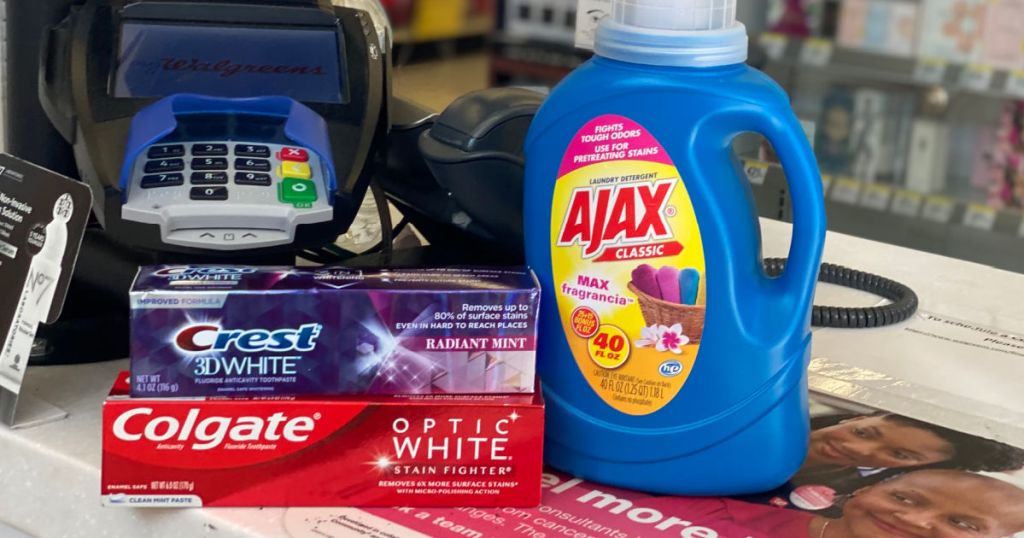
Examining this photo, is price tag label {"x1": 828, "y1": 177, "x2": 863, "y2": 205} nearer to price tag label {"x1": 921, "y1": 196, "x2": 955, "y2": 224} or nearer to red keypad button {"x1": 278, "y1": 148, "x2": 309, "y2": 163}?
price tag label {"x1": 921, "y1": 196, "x2": 955, "y2": 224}

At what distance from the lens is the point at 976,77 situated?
2.42 meters

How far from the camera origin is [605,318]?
648 mm

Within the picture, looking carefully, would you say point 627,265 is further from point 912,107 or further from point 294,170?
point 912,107

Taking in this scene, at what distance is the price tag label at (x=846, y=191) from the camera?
8.67ft

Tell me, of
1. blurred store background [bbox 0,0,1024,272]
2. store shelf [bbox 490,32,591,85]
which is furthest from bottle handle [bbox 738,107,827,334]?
store shelf [bbox 490,32,591,85]

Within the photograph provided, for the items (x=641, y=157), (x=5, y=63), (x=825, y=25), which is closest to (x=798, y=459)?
(x=641, y=157)

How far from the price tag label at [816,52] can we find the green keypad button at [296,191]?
2071 millimetres

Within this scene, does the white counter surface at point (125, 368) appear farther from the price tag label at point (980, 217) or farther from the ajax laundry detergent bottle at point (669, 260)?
the price tag label at point (980, 217)

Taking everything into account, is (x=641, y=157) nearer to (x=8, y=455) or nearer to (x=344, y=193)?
(x=344, y=193)

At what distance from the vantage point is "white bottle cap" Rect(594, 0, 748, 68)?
625 millimetres

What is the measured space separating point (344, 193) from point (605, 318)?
191 mm

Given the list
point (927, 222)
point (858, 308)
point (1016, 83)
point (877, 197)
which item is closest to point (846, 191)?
point (877, 197)

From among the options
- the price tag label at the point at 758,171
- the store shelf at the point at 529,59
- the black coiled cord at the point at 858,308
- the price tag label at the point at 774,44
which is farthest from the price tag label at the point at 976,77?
the black coiled cord at the point at 858,308

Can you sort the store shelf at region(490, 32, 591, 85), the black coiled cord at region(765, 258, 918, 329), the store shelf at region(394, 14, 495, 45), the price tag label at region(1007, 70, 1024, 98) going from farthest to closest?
the store shelf at region(394, 14, 495, 45) → the store shelf at region(490, 32, 591, 85) → the price tag label at region(1007, 70, 1024, 98) → the black coiled cord at region(765, 258, 918, 329)
